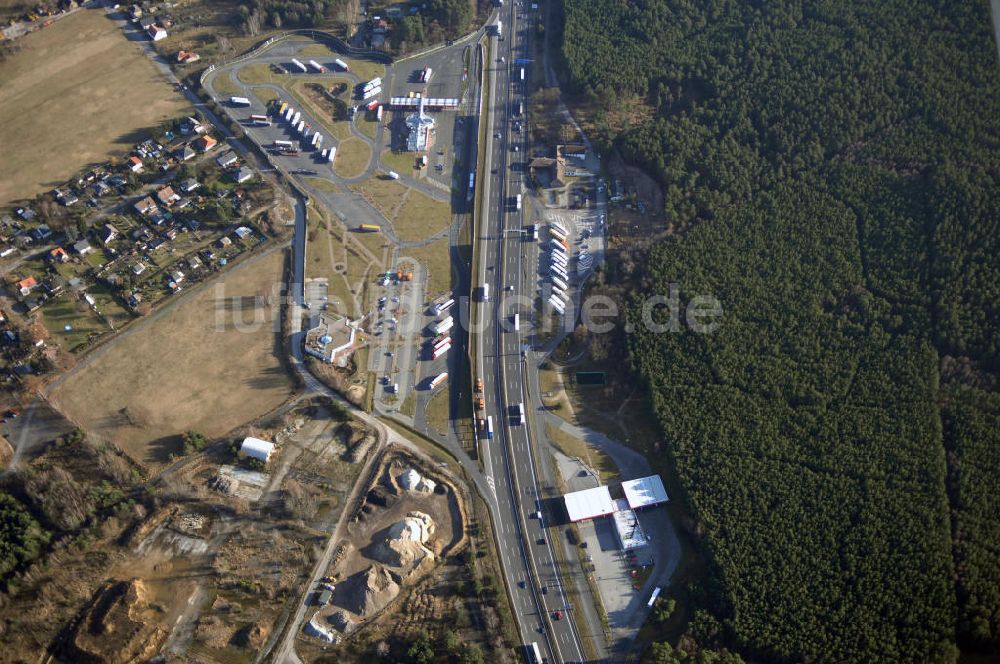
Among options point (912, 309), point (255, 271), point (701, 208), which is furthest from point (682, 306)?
point (255, 271)

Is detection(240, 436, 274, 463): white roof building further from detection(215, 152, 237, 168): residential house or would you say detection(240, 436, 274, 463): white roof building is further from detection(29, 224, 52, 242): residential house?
detection(215, 152, 237, 168): residential house

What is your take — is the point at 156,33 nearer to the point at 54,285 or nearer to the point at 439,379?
the point at 54,285

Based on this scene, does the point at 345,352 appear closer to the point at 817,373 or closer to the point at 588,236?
the point at 588,236

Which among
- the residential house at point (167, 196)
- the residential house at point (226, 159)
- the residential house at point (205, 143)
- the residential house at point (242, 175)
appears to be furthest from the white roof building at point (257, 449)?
the residential house at point (205, 143)

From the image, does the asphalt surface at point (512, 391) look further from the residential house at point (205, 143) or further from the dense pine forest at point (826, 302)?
the residential house at point (205, 143)

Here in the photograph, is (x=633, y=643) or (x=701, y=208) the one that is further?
(x=701, y=208)

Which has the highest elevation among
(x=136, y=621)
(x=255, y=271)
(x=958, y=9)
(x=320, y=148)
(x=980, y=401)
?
(x=958, y=9)

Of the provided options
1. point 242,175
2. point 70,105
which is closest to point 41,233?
point 242,175

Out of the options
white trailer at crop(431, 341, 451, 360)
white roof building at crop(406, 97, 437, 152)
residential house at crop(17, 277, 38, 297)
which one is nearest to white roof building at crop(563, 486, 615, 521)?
white trailer at crop(431, 341, 451, 360)
